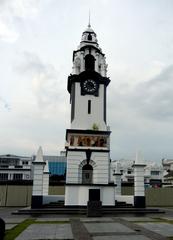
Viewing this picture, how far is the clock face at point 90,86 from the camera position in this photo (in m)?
31.3

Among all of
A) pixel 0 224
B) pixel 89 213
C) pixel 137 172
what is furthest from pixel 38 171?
pixel 0 224

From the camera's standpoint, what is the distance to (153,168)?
8338 cm

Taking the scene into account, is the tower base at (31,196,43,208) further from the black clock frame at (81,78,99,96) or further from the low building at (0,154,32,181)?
the low building at (0,154,32,181)

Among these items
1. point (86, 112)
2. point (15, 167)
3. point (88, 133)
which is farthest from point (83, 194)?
point (15, 167)

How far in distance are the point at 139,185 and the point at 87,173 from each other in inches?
212

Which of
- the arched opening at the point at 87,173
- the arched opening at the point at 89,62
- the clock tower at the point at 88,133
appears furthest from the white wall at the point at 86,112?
the arched opening at the point at 87,173

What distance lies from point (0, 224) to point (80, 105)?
22216mm

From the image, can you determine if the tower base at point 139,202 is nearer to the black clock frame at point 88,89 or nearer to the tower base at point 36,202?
the tower base at point 36,202

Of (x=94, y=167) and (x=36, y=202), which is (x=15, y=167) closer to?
(x=94, y=167)

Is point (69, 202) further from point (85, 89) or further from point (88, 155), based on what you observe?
point (85, 89)

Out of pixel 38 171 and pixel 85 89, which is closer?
pixel 38 171

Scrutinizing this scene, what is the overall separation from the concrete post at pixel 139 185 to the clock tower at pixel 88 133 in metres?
2.40

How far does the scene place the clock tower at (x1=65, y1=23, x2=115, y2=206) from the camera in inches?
1065

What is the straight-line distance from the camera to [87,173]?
28.4 metres
